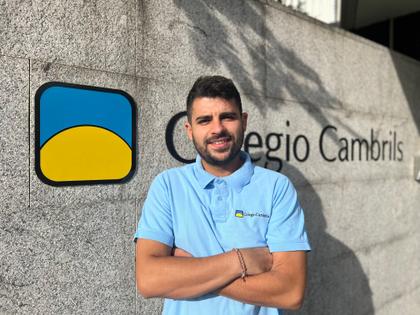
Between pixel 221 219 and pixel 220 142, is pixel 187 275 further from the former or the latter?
pixel 220 142

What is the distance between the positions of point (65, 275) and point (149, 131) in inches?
40.0

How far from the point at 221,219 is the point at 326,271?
2.52 metres

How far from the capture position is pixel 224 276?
5.84ft

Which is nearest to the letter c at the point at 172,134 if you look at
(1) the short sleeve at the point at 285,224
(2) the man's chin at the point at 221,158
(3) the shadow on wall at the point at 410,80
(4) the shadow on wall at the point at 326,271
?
(2) the man's chin at the point at 221,158

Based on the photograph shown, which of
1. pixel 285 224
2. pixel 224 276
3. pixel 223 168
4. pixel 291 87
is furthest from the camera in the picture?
pixel 291 87

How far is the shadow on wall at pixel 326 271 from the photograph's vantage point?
3764mm

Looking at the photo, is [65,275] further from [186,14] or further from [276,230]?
[186,14]

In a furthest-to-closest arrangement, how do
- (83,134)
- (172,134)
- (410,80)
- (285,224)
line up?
(410,80) → (172,134) → (83,134) → (285,224)

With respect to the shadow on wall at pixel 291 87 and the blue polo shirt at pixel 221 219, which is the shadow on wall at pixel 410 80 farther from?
the blue polo shirt at pixel 221 219

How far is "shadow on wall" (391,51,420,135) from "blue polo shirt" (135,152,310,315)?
160 inches

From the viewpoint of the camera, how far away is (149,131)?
264 centimetres

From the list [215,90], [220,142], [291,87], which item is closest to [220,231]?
[220,142]

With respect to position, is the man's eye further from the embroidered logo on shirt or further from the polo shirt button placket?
the embroidered logo on shirt

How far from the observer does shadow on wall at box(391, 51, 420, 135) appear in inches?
209
